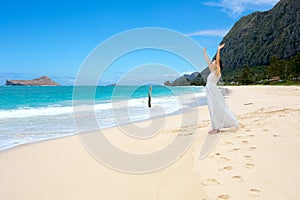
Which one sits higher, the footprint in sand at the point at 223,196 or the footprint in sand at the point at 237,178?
the footprint in sand at the point at 237,178

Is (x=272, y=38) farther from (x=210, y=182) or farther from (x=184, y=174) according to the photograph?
(x=210, y=182)

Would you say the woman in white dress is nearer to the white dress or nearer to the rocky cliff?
the white dress

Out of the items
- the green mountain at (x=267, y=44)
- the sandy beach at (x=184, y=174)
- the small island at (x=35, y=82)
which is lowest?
the sandy beach at (x=184, y=174)

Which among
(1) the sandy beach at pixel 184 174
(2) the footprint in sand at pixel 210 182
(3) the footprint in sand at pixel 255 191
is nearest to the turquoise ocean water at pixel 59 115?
(1) the sandy beach at pixel 184 174

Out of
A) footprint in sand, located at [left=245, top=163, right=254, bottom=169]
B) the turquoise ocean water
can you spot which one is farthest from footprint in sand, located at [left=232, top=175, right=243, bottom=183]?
the turquoise ocean water

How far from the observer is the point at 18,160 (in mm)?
5672

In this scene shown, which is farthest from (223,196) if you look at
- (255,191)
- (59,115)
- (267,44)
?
(267,44)

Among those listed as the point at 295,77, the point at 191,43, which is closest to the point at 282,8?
the point at 295,77

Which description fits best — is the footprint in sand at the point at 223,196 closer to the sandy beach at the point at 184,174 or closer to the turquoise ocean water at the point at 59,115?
the sandy beach at the point at 184,174

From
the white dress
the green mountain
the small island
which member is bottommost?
the white dress

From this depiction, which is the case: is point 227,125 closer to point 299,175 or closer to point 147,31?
point 299,175

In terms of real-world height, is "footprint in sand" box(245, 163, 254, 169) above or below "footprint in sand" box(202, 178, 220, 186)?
above

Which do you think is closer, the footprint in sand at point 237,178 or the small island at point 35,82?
the footprint in sand at point 237,178

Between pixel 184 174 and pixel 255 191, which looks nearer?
pixel 255 191
